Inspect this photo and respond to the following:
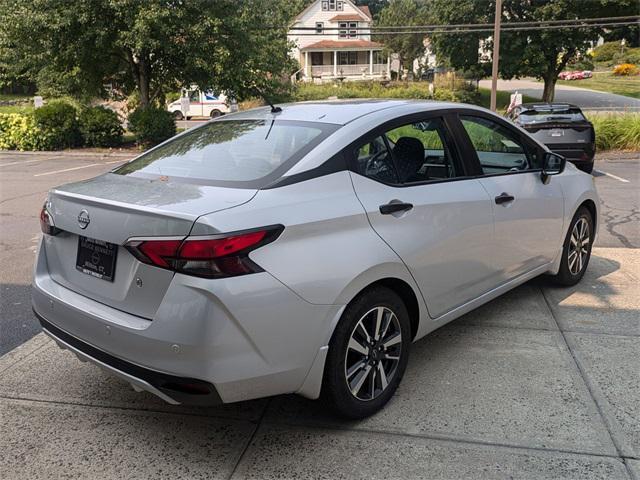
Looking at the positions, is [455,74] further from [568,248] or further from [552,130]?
[568,248]

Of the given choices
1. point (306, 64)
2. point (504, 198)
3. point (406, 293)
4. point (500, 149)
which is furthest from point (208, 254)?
point (306, 64)

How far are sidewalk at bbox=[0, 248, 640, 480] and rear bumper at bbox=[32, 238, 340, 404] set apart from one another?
0.44m

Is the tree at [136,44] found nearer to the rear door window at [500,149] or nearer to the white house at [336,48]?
the rear door window at [500,149]

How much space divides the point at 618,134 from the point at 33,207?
1458 cm

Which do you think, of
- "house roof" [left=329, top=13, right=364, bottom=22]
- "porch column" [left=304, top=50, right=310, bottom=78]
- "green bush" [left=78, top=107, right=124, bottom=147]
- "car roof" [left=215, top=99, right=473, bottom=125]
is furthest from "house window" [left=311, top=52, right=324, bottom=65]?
"car roof" [left=215, top=99, right=473, bottom=125]

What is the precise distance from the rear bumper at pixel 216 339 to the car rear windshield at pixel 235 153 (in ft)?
2.00

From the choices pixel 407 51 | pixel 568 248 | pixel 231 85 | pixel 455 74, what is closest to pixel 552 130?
pixel 568 248

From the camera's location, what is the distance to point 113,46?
18.2 m

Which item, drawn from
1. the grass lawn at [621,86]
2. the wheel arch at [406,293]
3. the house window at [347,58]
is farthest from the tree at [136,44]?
the house window at [347,58]

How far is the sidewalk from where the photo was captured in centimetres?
274

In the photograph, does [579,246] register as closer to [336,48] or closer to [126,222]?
[126,222]

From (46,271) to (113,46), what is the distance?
17.0m

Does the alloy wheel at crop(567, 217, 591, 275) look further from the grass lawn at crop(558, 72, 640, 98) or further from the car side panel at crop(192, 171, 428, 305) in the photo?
the grass lawn at crop(558, 72, 640, 98)

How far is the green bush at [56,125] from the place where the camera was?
19.7m
